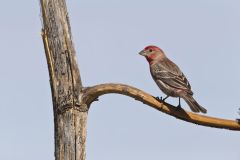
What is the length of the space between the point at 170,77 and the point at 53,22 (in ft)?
15.4

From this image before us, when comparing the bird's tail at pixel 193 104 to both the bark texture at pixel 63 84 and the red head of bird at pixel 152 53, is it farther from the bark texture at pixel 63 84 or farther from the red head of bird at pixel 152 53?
the bark texture at pixel 63 84

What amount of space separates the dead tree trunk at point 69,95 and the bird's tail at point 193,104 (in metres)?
2.03

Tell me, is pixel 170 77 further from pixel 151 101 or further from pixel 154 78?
pixel 151 101

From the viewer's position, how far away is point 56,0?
9.67 m

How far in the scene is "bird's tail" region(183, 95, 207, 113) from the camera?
11.6m

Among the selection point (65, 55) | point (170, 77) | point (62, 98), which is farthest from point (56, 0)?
point (170, 77)

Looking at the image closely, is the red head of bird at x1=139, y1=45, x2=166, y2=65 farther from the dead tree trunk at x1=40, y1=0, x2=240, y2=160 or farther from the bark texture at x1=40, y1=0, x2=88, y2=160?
the bark texture at x1=40, y1=0, x2=88, y2=160

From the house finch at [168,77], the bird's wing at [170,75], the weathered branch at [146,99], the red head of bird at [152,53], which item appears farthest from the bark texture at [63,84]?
the red head of bird at [152,53]

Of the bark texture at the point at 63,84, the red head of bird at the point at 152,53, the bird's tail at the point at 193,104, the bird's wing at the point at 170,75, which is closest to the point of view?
the bark texture at the point at 63,84

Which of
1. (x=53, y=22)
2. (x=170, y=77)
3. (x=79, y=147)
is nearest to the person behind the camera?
(x=79, y=147)

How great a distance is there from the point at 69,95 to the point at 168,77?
188 inches

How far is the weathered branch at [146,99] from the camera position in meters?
9.13

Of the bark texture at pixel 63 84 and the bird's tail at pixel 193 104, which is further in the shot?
the bird's tail at pixel 193 104

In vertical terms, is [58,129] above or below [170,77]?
below
